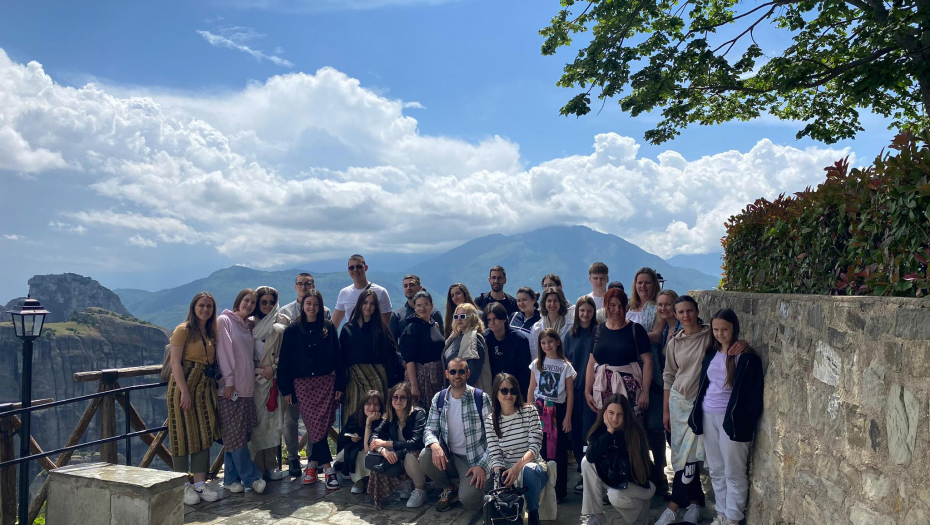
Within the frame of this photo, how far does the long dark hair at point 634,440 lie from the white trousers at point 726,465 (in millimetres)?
484

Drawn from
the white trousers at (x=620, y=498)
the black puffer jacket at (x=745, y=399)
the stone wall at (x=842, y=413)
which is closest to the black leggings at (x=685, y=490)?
the white trousers at (x=620, y=498)

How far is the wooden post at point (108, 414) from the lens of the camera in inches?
248

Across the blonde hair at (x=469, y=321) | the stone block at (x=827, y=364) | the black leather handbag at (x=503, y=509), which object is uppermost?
the blonde hair at (x=469, y=321)

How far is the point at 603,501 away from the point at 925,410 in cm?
335

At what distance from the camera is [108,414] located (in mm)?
6359

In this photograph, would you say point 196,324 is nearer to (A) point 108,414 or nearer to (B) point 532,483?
(A) point 108,414

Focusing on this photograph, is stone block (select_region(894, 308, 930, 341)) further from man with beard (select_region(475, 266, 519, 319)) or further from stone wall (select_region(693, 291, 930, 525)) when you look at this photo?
man with beard (select_region(475, 266, 519, 319))

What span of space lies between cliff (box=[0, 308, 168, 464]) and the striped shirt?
8630 cm

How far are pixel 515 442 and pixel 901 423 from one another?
3097mm

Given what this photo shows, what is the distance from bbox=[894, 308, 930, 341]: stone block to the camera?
7.76 feet

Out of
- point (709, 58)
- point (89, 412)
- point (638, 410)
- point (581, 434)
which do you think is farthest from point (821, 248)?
point (89, 412)

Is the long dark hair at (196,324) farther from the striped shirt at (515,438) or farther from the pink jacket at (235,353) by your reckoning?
the striped shirt at (515,438)

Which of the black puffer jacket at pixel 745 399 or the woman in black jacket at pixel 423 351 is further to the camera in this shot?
the woman in black jacket at pixel 423 351

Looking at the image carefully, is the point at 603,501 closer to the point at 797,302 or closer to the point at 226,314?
the point at 797,302
